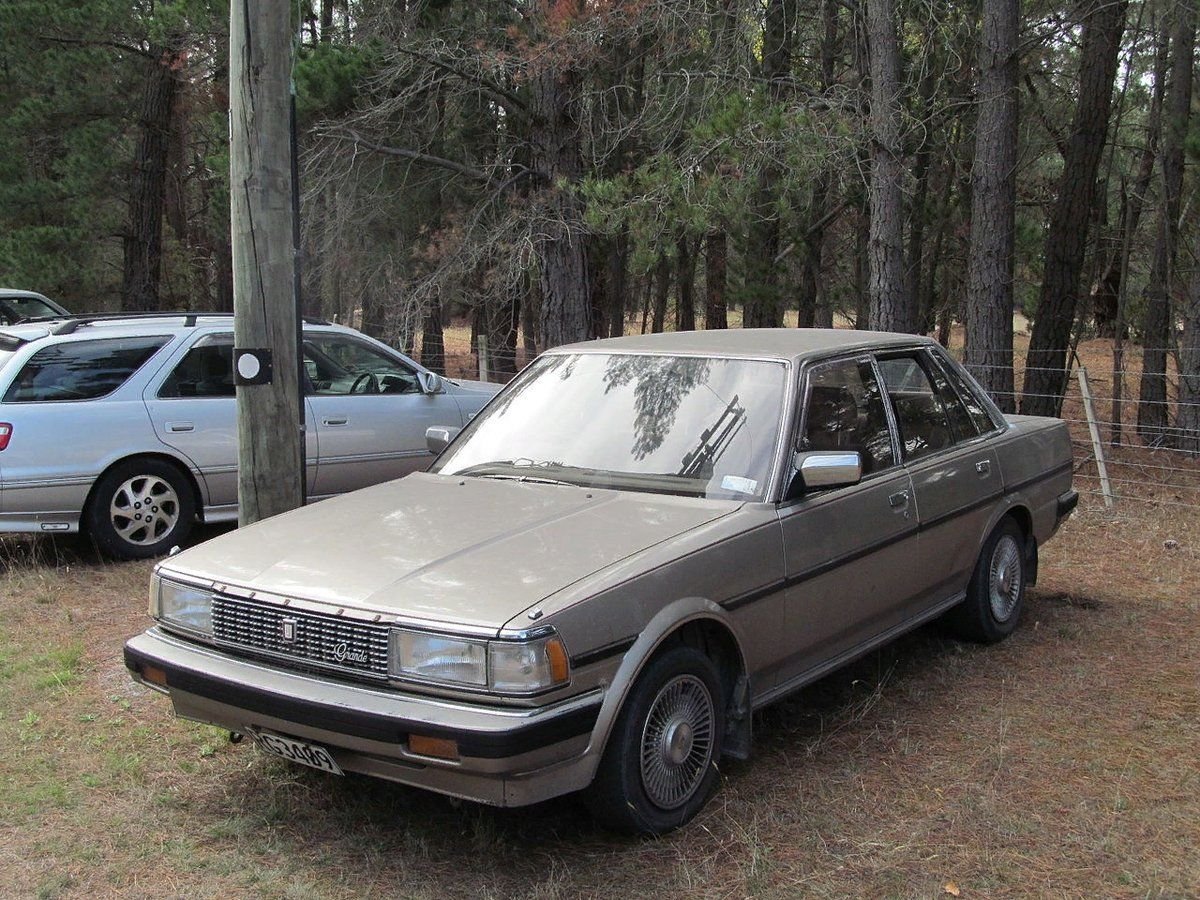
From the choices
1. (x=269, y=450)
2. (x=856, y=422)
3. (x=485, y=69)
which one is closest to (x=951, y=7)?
(x=485, y=69)

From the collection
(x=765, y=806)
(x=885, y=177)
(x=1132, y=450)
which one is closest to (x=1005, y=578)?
(x=765, y=806)

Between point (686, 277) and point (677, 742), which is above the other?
point (686, 277)

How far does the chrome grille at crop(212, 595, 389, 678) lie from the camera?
143 inches

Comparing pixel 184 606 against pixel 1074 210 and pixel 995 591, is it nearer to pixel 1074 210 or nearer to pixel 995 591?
pixel 995 591

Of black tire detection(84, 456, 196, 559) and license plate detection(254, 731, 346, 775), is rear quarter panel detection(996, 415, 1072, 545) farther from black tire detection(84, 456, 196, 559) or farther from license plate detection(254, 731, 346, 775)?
black tire detection(84, 456, 196, 559)

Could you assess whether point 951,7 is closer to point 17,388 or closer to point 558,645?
point 17,388

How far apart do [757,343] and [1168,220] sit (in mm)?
11685

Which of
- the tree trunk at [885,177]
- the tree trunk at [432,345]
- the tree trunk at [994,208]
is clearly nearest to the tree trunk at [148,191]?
the tree trunk at [432,345]

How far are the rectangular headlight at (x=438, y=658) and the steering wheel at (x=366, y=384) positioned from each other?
5.68m

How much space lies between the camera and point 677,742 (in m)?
3.97

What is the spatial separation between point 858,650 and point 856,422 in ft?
3.27

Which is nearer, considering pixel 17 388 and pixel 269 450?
pixel 269 450

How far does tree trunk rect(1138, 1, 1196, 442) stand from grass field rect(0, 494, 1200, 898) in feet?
27.4

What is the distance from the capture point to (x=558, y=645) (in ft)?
11.5
